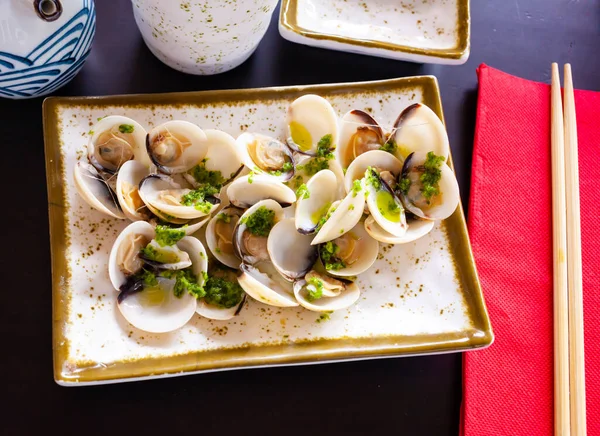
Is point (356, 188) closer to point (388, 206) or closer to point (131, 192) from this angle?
point (388, 206)

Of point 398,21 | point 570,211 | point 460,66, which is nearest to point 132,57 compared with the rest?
point 398,21

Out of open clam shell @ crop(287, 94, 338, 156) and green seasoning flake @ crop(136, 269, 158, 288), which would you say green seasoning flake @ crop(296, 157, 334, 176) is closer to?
open clam shell @ crop(287, 94, 338, 156)

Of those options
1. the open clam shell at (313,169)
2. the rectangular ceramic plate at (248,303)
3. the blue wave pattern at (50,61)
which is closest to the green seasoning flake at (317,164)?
the open clam shell at (313,169)

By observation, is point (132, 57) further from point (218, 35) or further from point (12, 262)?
point (12, 262)

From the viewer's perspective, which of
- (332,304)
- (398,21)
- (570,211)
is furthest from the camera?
(398,21)

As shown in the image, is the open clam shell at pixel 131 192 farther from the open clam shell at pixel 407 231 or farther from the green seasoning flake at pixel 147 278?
the open clam shell at pixel 407 231

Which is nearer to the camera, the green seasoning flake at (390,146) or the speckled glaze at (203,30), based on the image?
the speckled glaze at (203,30)
